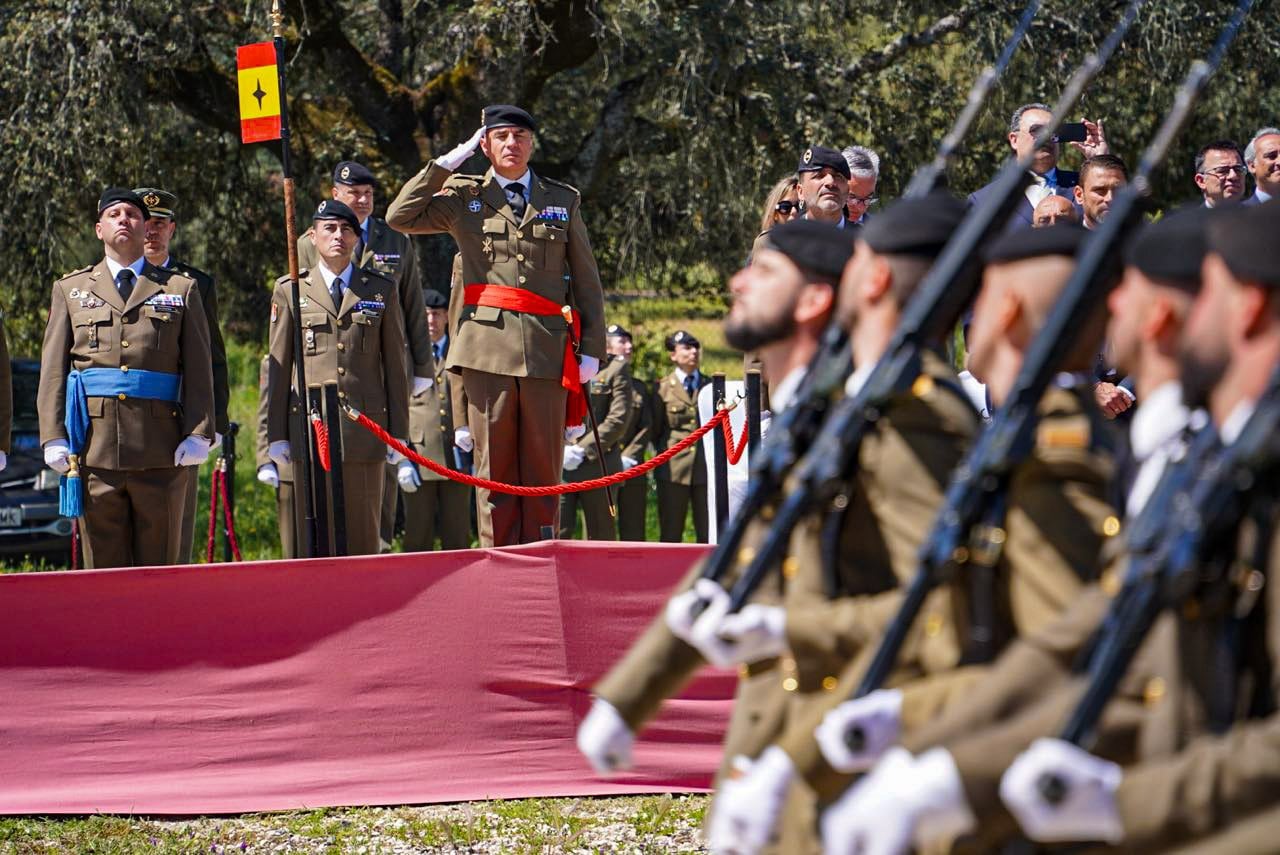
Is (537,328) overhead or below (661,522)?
overhead

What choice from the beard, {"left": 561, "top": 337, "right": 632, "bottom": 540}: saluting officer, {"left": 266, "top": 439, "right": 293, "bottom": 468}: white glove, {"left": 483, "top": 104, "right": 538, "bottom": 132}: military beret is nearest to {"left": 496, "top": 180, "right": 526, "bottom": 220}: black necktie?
{"left": 483, "top": 104, "right": 538, "bottom": 132}: military beret

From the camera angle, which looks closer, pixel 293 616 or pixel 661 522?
pixel 293 616

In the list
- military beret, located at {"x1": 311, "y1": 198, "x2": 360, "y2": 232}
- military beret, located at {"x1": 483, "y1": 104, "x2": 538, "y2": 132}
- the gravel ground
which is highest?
military beret, located at {"x1": 483, "y1": 104, "x2": 538, "y2": 132}

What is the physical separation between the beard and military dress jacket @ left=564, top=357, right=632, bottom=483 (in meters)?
8.20

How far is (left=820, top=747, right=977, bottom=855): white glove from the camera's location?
245 centimetres

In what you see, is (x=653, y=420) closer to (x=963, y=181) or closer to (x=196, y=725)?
(x=963, y=181)

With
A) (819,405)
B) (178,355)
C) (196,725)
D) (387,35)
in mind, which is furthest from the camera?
(387,35)

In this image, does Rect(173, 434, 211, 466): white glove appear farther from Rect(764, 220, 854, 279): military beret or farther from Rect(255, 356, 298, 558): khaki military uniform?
Rect(764, 220, 854, 279): military beret

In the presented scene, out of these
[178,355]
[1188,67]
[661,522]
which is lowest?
[661,522]

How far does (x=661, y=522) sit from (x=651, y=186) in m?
3.66

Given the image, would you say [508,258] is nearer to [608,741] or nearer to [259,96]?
[259,96]

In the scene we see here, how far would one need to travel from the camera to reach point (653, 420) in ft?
40.1

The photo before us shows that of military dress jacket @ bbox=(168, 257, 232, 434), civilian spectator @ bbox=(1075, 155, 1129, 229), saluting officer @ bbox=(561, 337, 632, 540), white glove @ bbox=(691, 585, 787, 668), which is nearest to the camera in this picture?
white glove @ bbox=(691, 585, 787, 668)

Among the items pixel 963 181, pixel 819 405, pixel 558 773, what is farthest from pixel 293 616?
pixel 963 181
